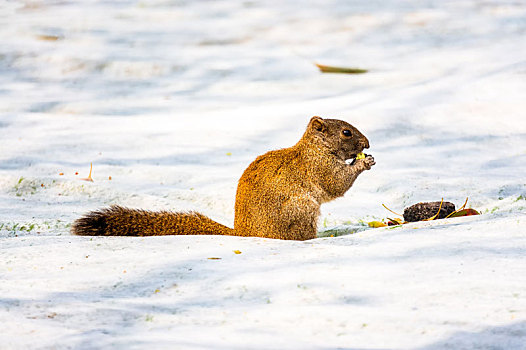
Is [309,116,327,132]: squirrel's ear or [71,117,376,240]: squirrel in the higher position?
[309,116,327,132]: squirrel's ear

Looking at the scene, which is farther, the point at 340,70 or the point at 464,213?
the point at 340,70

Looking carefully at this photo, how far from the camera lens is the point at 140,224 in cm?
377

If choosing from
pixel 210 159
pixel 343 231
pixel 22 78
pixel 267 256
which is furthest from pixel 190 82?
pixel 267 256

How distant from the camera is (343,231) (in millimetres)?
4152

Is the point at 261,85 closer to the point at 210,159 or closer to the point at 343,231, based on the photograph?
the point at 210,159

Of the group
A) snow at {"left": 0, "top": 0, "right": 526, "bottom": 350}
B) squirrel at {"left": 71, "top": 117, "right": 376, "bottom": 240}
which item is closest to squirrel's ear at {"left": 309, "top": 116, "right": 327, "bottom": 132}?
squirrel at {"left": 71, "top": 117, "right": 376, "bottom": 240}

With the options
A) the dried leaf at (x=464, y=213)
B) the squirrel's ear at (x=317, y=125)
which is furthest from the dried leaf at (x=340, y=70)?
the squirrel's ear at (x=317, y=125)

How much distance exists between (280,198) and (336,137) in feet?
1.79

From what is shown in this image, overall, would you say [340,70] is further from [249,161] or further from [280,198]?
[280,198]

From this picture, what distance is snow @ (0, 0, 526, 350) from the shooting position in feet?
8.04

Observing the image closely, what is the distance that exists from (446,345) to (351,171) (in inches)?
71.8

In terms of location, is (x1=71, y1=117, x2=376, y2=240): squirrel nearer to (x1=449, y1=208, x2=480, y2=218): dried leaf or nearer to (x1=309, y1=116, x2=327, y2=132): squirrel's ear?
(x1=309, y1=116, x2=327, y2=132): squirrel's ear

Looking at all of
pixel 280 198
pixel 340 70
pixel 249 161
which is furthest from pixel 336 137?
pixel 340 70

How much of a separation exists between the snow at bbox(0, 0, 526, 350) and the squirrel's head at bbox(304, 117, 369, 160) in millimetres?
489
